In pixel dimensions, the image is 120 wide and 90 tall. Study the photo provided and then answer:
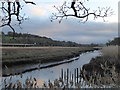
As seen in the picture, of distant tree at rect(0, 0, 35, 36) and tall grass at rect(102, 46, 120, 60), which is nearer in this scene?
distant tree at rect(0, 0, 35, 36)

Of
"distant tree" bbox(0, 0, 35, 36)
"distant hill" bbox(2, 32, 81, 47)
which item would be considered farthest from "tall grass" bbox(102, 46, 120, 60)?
"distant tree" bbox(0, 0, 35, 36)

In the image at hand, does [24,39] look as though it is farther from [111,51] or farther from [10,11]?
[111,51]

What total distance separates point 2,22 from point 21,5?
19cm

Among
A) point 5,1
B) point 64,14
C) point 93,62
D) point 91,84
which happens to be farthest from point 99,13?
point 93,62

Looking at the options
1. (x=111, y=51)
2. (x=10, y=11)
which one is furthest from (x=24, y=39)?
(x=111, y=51)

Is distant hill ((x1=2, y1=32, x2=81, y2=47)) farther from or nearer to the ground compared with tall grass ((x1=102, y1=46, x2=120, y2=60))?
farther from the ground

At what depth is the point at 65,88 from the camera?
1973 millimetres

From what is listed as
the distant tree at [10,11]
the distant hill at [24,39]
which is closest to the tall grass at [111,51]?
the distant hill at [24,39]

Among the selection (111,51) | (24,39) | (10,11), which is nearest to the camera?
(10,11)

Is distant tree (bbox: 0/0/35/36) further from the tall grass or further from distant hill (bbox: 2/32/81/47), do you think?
the tall grass

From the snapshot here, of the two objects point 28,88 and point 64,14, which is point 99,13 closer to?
point 64,14


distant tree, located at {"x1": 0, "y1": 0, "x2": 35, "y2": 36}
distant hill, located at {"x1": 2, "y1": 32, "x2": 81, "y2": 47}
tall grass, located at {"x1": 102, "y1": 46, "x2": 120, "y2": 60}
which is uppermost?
distant tree, located at {"x1": 0, "y1": 0, "x2": 35, "y2": 36}

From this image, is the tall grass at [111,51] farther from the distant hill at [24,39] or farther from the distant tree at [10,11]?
the distant tree at [10,11]

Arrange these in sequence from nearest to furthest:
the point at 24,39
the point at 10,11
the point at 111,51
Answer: the point at 10,11, the point at 24,39, the point at 111,51
